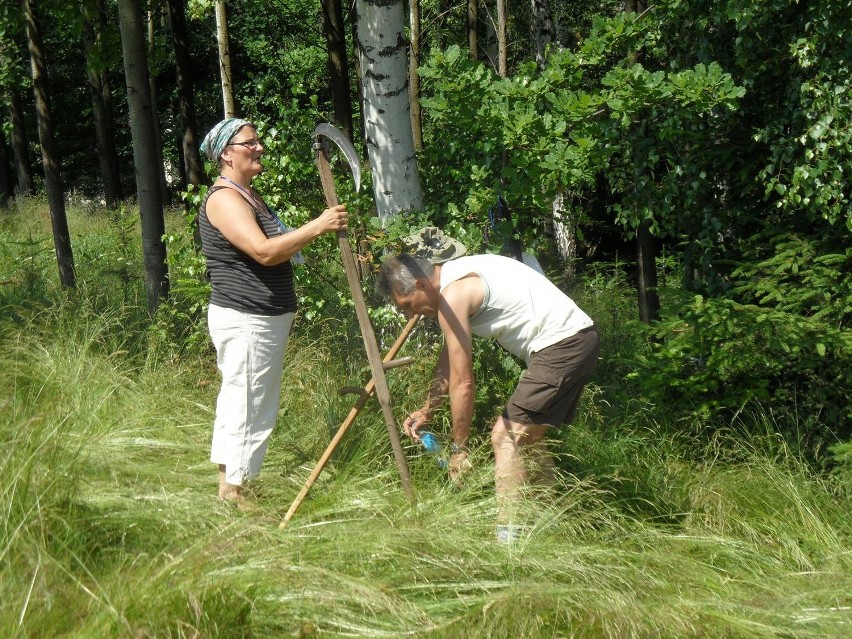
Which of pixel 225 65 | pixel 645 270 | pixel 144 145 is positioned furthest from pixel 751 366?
pixel 225 65

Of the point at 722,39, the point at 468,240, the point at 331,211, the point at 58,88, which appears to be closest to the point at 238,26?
the point at 58,88

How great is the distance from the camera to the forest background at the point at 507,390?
132 inches

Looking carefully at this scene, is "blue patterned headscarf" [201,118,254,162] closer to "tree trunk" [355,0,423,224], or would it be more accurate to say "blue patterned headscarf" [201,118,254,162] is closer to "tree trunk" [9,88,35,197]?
"tree trunk" [355,0,423,224]

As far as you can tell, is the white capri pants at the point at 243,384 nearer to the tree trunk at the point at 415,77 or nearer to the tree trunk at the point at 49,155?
the tree trunk at the point at 49,155

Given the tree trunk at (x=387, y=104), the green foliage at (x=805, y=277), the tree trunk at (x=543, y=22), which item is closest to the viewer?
the tree trunk at (x=387, y=104)

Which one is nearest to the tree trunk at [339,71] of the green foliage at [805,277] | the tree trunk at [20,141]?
the green foliage at [805,277]

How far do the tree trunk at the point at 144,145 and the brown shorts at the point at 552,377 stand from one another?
3.87m

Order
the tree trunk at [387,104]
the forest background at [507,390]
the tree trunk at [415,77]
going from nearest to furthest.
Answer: the forest background at [507,390]
the tree trunk at [387,104]
the tree trunk at [415,77]

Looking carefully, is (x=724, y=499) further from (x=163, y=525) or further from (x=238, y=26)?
(x=238, y=26)

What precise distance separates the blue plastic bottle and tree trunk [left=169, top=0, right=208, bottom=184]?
10.6m

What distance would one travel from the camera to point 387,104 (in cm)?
642

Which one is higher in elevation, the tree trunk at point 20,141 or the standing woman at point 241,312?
the tree trunk at point 20,141

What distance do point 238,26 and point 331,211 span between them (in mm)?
23567

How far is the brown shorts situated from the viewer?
4.49m
